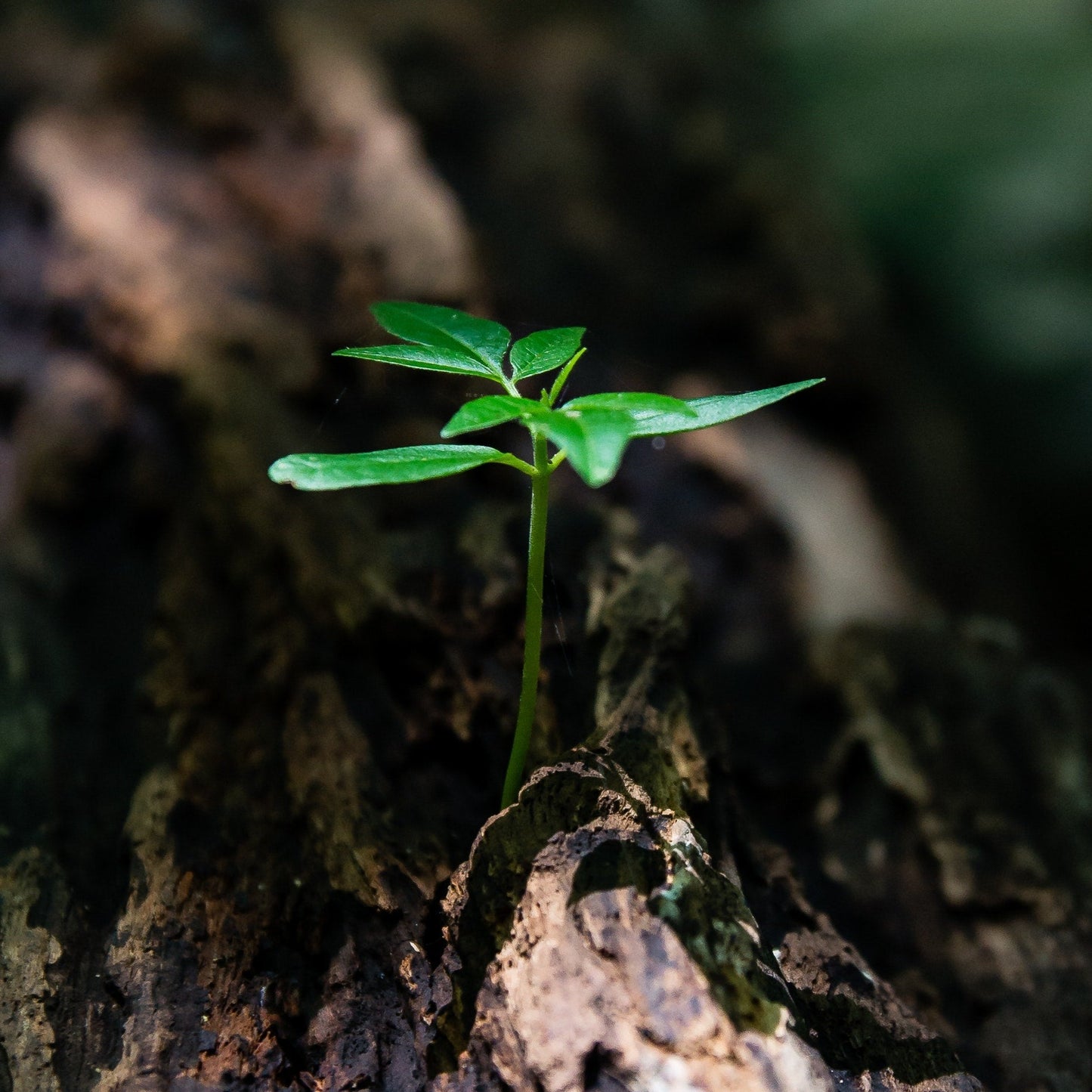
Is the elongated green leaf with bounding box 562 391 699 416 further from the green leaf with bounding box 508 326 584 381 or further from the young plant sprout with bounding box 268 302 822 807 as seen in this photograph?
the green leaf with bounding box 508 326 584 381

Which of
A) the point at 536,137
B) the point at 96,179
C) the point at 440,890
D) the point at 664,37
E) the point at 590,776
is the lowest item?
the point at 440,890

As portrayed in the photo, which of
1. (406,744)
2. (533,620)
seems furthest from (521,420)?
(406,744)

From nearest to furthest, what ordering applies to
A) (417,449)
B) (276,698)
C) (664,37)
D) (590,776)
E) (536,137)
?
(417,449)
(590,776)
(276,698)
(536,137)
(664,37)

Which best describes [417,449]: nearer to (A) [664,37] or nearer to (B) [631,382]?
(B) [631,382]

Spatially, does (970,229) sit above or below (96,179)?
above

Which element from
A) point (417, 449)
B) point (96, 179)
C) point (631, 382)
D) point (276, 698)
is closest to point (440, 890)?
point (276, 698)

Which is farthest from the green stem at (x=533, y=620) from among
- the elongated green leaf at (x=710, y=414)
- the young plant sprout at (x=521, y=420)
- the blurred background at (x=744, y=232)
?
the blurred background at (x=744, y=232)

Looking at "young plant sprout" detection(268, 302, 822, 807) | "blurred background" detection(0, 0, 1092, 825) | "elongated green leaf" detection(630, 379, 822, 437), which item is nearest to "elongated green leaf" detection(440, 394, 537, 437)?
"young plant sprout" detection(268, 302, 822, 807)

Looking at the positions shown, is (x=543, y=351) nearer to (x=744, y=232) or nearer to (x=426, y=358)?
(x=426, y=358)
